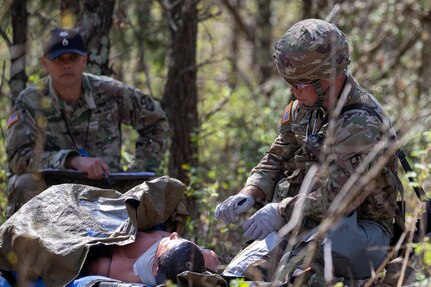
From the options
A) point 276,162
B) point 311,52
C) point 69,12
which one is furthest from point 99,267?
point 69,12

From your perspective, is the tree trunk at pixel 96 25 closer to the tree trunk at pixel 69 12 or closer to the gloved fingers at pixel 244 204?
the tree trunk at pixel 69 12

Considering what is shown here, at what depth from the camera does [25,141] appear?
6805mm

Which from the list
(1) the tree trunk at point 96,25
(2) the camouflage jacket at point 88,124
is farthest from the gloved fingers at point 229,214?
(1) the tree trunk at point 96,25

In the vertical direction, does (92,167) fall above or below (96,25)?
below

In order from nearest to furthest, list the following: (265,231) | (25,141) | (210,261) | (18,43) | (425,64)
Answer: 1. (265,231)
2. (210,261)
3. (25,141)
4. (18,43)
5. (425,64)

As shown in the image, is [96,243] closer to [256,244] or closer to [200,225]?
[256,244]

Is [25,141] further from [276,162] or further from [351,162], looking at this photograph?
[351,162]

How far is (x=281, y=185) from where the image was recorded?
5.23 metres

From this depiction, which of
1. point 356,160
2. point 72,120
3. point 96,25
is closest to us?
point 356,160

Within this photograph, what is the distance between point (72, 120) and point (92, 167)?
0.85 m

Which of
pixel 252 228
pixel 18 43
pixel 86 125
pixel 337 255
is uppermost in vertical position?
pixel 18 43

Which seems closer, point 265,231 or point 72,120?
point 265,231

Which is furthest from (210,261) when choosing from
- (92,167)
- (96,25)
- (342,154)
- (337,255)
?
(96,25)

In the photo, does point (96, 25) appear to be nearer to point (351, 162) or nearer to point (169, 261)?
point (169, 261)
